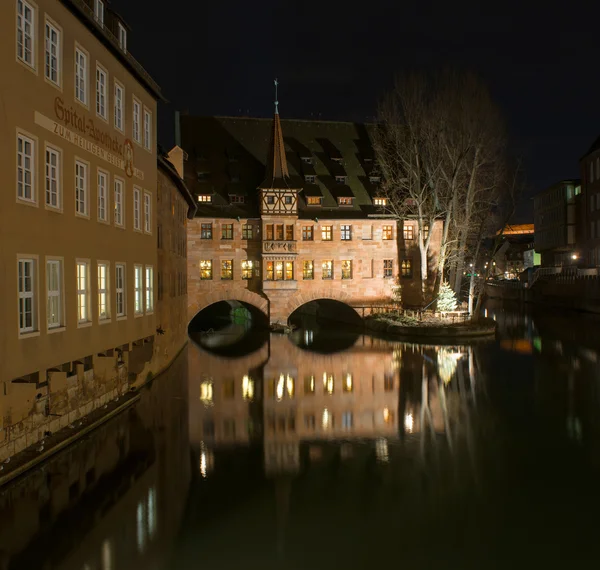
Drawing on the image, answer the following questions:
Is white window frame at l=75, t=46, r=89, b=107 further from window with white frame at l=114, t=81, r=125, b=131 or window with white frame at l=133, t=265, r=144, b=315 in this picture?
window with white frame at l=133, t=265, r=144, b=315

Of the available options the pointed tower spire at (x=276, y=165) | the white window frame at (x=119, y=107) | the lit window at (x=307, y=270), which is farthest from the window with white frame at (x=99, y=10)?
the lit window at (x=307, y=270)

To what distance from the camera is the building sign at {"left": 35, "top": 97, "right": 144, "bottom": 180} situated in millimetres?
12416

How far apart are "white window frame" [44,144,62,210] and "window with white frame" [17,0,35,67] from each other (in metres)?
1.58

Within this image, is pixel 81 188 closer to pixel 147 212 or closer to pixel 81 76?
pixel 81 76

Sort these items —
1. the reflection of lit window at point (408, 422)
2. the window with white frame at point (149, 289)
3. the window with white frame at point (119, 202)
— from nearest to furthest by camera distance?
the reflection of lit window at point (408, 422) < the window with white frame at point (119, 202) < the window with white frame at point (149, 289)

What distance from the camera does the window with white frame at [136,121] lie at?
58.1ft

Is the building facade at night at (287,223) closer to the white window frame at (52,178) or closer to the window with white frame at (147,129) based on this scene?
the window with white frame at (147,129)

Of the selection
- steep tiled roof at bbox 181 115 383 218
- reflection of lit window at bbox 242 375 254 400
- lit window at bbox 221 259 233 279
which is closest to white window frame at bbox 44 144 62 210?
reflection of lit window at bbox 242 375 254 400

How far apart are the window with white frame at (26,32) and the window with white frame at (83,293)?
4177 millimetres

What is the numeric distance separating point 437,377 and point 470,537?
1417 centimetres

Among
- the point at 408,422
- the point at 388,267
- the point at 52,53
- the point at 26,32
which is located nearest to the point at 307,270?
the point at 388,267

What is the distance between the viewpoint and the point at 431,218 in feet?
130

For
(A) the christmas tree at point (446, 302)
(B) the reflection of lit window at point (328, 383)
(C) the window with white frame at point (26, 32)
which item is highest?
(C) the window with white frame at point (26, 32)

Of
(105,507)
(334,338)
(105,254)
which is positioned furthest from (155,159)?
(334,338)
